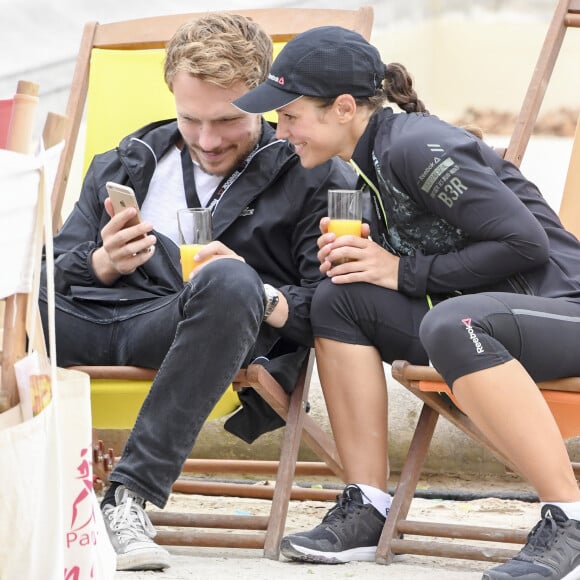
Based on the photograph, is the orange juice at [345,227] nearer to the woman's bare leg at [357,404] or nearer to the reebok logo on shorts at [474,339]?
the woman's bare leg at [357,404]

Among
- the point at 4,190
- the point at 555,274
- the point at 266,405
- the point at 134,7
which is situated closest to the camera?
the point at 4,190

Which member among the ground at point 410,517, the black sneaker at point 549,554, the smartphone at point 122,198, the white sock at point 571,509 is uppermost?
the smartphone at point 122,198

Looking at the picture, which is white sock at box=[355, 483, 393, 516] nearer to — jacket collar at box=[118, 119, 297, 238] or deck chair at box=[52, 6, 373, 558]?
deck chair at box=[52, 6, 373, 558]

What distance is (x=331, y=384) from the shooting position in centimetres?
271

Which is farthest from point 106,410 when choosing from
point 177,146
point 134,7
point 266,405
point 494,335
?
point 134,7

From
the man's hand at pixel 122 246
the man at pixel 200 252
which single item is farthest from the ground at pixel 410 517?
the man's hand at pixel 122 246

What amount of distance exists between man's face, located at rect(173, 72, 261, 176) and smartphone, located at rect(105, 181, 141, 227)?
0.26 m

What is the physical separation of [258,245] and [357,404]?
477mm

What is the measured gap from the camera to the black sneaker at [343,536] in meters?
2.61

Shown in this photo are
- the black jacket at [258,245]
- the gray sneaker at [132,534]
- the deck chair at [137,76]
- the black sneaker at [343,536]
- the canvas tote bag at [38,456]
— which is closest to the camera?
the canvas tote bag at [38,456]

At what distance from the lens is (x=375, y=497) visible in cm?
272

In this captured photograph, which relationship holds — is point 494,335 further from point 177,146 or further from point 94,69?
point 94,69

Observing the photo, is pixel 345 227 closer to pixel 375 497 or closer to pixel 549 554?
pixel 375 497

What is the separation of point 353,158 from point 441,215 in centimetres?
24
